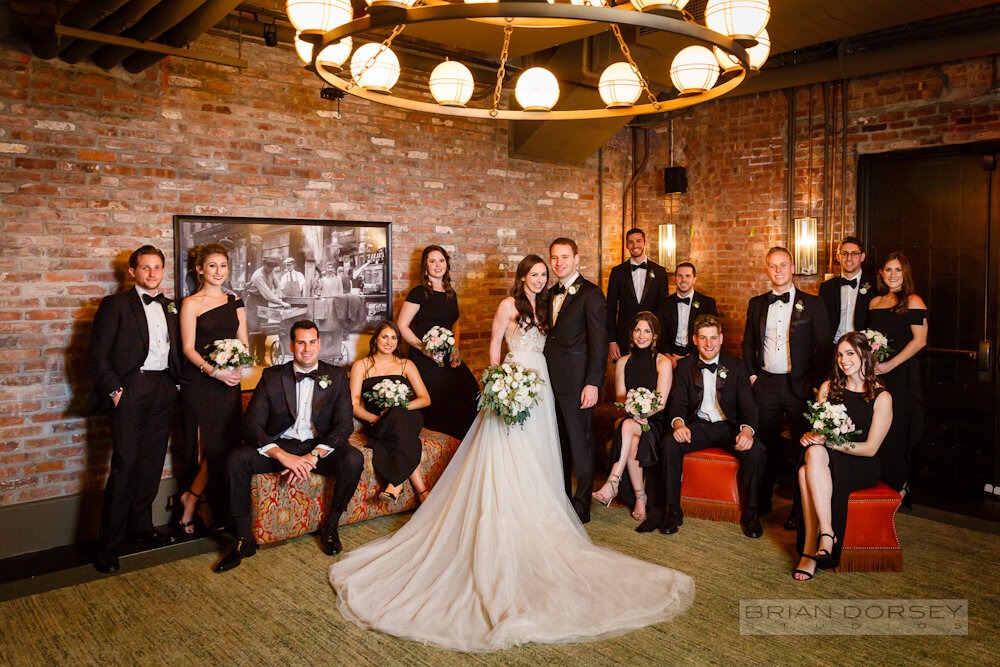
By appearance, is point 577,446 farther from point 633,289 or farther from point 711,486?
point 633,289

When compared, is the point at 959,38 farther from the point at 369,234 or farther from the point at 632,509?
the point at 369,234

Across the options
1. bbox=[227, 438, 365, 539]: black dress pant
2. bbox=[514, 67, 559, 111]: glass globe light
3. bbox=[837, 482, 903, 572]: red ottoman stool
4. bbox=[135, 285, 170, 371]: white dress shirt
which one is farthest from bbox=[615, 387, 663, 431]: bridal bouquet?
bbox=[135, 285, 170, 371]: white dress shirt

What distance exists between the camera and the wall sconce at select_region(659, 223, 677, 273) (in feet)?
24.8

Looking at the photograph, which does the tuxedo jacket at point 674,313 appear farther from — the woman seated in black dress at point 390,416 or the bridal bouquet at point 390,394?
the bridal bouquet at point 390,394

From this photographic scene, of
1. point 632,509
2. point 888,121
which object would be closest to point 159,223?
point 632,509

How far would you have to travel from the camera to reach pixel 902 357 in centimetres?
522

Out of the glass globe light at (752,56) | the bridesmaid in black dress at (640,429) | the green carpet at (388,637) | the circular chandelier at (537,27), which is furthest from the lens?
the bridesmaid in black dress at (640,429)

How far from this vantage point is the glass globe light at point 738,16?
8.16ft

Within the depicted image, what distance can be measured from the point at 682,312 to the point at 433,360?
7.44 feet

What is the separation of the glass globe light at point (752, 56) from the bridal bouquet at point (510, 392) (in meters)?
2.27

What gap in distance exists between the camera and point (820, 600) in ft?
12.6

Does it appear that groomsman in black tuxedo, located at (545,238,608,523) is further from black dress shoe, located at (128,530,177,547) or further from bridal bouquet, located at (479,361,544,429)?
black dress shoe, located at (128,530,177,547)

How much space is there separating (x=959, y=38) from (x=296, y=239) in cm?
515

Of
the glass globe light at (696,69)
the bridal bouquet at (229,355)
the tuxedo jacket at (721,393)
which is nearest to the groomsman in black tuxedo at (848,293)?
the tuxedo jacket at (721,393)
